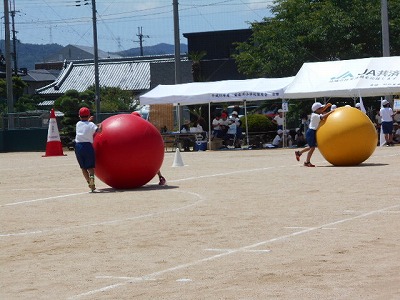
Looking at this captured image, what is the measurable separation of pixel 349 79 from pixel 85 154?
18897 mm

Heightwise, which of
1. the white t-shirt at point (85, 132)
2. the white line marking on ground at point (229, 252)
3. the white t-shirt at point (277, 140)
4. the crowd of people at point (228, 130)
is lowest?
the white line marking on ground at point (229, 252)

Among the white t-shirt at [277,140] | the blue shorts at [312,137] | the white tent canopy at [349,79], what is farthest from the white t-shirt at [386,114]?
the blue shorts at [312,137]

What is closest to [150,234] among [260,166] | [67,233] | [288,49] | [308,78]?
[67,233]

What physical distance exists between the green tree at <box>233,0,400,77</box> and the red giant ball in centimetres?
3395

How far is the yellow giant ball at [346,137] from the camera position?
24156mm

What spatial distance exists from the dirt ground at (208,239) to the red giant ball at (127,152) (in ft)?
1.34

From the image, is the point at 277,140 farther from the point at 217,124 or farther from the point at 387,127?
the point at 387,127

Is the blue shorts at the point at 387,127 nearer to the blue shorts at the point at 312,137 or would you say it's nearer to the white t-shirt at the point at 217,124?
the white t-shirt at the point at 217,124

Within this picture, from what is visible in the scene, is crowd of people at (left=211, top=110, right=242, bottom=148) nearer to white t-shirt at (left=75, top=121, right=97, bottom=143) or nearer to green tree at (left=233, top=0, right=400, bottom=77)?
green tree at (left=233, top=0, right=400, bottom=77)

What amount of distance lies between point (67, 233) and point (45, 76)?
108 m

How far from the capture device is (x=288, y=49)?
54.5m

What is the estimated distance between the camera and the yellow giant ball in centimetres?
2416

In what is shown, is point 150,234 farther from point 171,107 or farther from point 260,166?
point 171,107

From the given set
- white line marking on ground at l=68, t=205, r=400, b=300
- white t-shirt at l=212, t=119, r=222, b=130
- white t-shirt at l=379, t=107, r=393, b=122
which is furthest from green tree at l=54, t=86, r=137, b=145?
white line marking on ground at l=68, t=205, r=400, b=300
